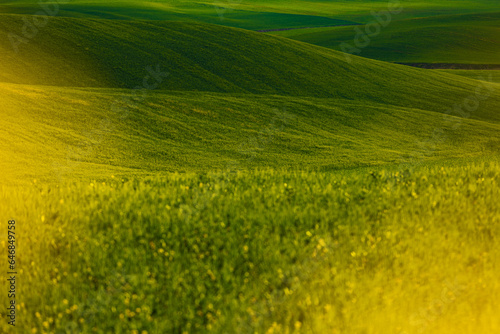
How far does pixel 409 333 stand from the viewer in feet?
21.6

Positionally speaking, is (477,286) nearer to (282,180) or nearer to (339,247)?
(339,247)

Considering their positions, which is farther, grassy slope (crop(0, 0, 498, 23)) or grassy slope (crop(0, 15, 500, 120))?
grassy slope (crop(0, 0, 498, 23))

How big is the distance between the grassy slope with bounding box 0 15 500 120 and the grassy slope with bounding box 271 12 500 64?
117 ft

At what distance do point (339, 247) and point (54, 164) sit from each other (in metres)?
17.2

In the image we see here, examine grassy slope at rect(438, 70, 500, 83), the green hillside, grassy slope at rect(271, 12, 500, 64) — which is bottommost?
the green hillside

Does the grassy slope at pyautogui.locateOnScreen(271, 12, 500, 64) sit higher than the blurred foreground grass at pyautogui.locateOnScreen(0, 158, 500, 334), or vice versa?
the grassy slope at pyautogui.locateOnScreen(271, 12, 500, 64)

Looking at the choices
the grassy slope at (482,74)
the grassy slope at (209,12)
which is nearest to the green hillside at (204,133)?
the grassy slope at (482,74)

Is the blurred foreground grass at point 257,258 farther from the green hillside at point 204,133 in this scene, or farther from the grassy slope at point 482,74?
the grassy slope at point 482,74

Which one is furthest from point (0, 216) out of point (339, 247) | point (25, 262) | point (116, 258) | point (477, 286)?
point (477, 286)

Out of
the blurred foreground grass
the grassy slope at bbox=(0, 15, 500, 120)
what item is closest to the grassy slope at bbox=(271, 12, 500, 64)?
the grassy slope at bbox=(0, 15, 500, 120)

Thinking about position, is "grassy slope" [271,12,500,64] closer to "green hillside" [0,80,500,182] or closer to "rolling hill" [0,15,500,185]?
"rolling hill" [0,15,500,185]

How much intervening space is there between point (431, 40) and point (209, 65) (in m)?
71.8

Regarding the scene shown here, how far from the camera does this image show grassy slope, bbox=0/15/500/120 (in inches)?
1705

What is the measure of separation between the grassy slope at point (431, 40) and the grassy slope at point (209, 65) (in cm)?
3566
